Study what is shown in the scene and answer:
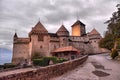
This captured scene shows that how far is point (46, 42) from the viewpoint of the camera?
60.2m

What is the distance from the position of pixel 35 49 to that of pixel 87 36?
Result: 27.2m

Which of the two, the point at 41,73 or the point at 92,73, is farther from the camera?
the point at 92,73

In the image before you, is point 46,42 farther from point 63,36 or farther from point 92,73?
point 92,73

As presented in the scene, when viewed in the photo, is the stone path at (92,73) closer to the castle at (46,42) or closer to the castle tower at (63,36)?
the castle at (46,42)

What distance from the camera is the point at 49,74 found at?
8.70 meters

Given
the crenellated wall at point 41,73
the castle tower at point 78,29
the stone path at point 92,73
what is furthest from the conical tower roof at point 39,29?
the crenellated wall at point 41,73

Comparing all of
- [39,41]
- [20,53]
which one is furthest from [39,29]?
[20,53]

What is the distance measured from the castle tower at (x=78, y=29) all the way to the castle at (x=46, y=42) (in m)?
4.88

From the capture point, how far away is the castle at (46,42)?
194 ft

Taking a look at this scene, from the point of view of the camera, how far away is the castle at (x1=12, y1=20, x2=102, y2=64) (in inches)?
2323

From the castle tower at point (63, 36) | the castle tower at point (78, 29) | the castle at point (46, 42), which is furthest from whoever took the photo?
the castle tower at point (78, 29)

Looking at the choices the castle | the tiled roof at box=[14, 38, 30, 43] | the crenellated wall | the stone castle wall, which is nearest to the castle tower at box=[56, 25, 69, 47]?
the castle

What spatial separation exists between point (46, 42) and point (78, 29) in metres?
22.4

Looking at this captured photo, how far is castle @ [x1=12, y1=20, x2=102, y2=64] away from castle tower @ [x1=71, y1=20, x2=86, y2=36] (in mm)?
4877
